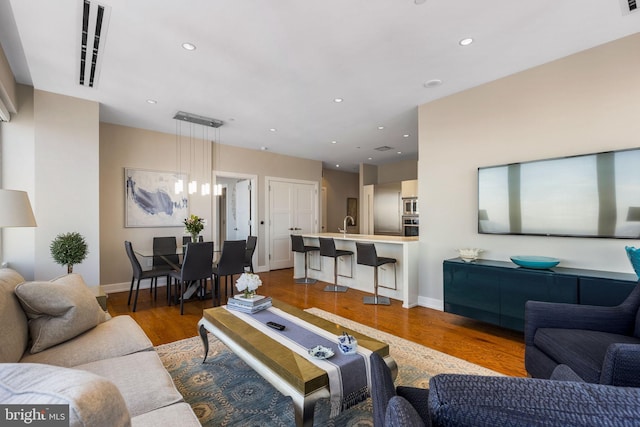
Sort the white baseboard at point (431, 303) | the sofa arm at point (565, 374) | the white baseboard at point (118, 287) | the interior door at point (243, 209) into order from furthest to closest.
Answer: the interior door at point (243, 209) → the white baseboard at point (118, 287) → the white baseboard at point (431, 303) → the sofa arm at point (565, 374)

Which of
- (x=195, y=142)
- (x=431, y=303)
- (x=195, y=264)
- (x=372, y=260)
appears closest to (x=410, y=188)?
(x=372, y=260)

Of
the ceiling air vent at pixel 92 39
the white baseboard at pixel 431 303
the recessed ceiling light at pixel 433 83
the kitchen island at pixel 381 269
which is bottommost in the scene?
the white baseboard at pixel 431 303

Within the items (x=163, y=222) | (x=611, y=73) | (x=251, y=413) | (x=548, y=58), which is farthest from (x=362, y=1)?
(x=163, y=222)

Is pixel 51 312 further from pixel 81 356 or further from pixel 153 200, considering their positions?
pixel 153 200

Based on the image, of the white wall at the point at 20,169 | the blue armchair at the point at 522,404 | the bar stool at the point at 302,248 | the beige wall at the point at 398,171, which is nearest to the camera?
the blue armchair at the point at 522,404

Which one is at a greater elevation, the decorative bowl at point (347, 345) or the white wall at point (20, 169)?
the white wall at point (20, 169)

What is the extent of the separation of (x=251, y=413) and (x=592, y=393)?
5.94ft

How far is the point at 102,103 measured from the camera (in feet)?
13.0

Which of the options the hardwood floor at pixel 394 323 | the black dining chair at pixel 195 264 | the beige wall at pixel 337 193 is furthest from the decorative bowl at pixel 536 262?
the beige wall at pixel 337 193

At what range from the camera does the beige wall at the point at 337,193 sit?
29.3 feet

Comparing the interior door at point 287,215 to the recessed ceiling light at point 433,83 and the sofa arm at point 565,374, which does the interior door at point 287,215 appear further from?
the sofa arm at point 565,374

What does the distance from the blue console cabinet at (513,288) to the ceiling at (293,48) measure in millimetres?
2125

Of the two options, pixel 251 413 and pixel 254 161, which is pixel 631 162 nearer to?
pixel 251 413

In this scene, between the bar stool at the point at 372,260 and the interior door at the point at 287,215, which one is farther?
the interior door at the point at 287,215
